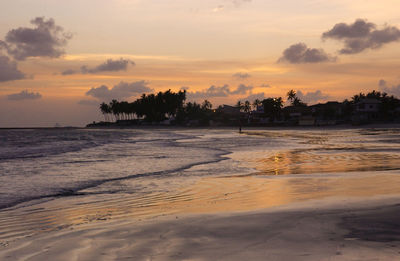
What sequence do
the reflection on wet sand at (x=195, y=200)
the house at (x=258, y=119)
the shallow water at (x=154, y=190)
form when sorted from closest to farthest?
the reflection on wet sand at (x=195, y=200) < the shallow water at (x=154, y=190) < the house at (x=258, y=119)

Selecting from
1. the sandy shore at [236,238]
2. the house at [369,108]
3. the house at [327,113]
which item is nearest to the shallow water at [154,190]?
the sandy shore at [236,238]

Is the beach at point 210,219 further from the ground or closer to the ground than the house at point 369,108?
closer to the ground

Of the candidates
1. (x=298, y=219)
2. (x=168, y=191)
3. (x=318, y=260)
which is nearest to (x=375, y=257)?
(x=318, y=260)

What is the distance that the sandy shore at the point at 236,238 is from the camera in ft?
16.6

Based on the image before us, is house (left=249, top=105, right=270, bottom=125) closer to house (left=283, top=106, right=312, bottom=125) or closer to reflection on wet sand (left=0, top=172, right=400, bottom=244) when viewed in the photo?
house (left=283, top=106, right=312, bottom=125)

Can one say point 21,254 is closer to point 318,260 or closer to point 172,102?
point 318,260

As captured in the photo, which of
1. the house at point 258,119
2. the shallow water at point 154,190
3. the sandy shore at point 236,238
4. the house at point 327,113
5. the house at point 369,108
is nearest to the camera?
the sandy shore at point 236,238

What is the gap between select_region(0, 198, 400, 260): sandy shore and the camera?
507 centimetres

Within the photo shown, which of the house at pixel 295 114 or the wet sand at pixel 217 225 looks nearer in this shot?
the wet sand at pixel 217 225

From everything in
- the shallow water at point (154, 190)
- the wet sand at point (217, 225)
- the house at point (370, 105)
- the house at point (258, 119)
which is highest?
the house at point (370, 105)

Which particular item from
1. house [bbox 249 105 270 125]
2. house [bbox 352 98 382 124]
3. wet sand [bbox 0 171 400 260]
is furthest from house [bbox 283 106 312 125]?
wet sand [bbox 0 171 400 260]

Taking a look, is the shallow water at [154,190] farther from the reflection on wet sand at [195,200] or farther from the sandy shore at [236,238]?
the sandy shore at [236,238]

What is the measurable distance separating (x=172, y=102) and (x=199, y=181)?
181 m

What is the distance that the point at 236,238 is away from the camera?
19.4 feet
